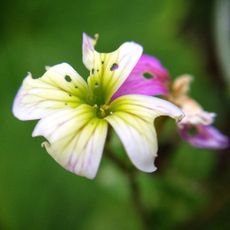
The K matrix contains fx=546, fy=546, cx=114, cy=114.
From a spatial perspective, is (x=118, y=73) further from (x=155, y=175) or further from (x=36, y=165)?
(x=36, y=165)

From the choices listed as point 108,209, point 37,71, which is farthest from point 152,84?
point 37,71

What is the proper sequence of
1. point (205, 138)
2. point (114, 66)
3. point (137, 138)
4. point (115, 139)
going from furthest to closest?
point (115, 139) < point (205, 138) < point (114, 66) < point (137, 138)

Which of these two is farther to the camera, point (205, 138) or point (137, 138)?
point (205, 138)

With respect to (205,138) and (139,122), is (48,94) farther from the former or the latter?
(205,138)

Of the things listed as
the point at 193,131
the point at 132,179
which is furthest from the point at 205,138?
the point at 132,179

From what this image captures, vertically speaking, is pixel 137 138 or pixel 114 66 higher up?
pixel 114 66

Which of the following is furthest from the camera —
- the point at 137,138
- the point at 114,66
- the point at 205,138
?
the point at 205,138

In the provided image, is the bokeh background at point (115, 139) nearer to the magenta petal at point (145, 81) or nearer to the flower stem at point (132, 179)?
the flower stem at point (132, 179)
